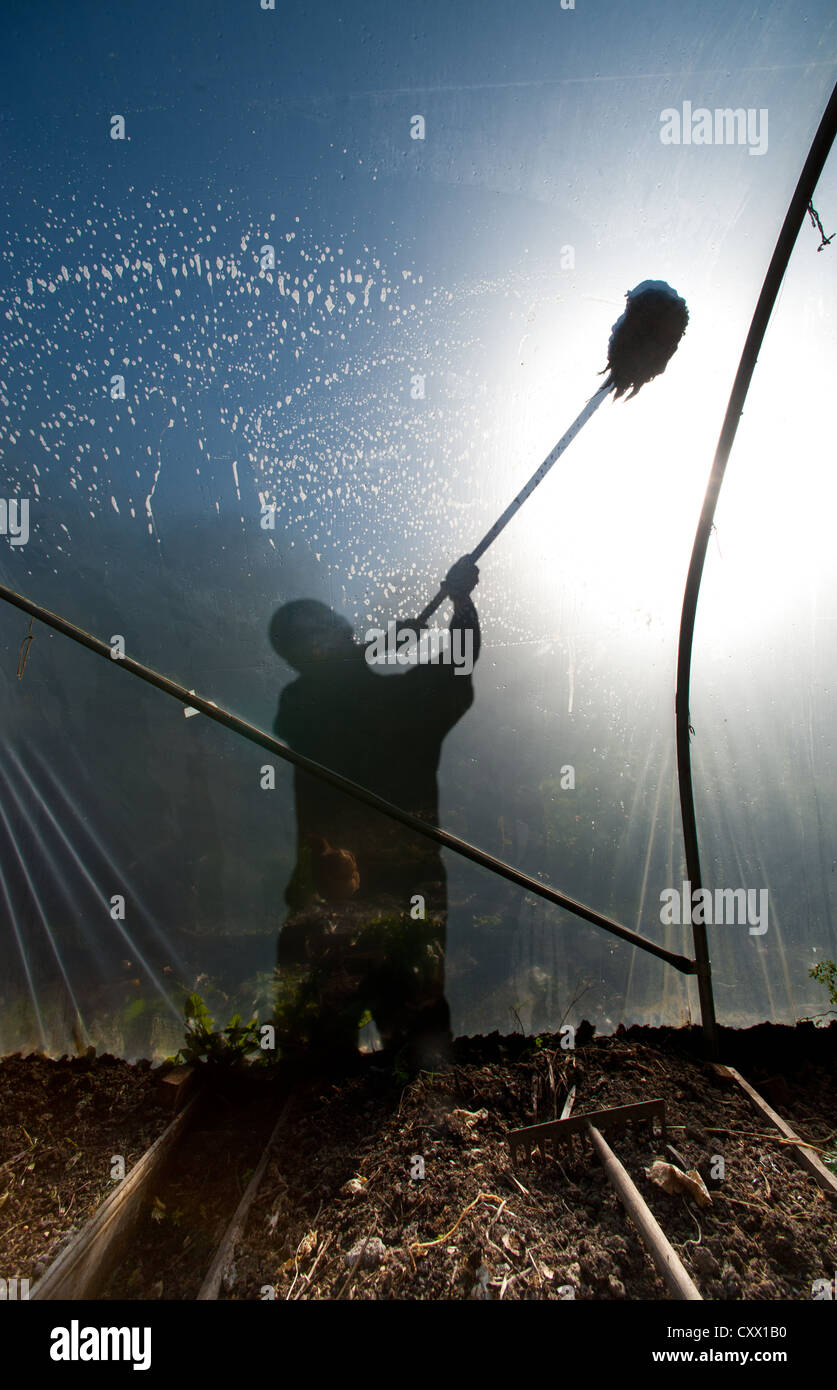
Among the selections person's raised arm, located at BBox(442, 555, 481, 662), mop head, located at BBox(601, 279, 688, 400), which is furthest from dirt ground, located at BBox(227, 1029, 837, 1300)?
mop head, located at BBox(601, 279, 688, 400)

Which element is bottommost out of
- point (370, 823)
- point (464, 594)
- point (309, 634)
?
point (370, 823)

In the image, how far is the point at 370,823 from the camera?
2.62 meters

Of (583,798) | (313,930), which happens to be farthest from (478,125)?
(313,930)

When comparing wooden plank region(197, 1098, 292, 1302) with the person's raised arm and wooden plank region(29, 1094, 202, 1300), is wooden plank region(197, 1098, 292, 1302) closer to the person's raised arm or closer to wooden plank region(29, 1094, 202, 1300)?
wooden plank region(29, 1094, 202, 1300)

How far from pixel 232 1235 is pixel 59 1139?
1011 mm

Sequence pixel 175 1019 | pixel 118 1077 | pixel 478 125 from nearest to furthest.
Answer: pixel 478 125 < pixel 118 1077 < pixel 175 1019

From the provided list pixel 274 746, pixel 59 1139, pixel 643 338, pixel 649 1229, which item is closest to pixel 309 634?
pixel 274 746

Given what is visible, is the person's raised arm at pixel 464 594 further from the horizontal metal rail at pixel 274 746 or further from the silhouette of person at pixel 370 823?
the horizontal metal rail at pixel 274 746

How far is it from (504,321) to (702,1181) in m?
3.43

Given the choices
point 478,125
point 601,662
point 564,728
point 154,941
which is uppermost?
point 478,125

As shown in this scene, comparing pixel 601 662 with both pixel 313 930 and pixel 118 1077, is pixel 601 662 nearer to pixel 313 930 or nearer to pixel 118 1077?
pixel 313 930

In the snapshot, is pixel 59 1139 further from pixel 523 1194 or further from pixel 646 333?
pixel 646 333

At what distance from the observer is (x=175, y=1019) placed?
237 cm

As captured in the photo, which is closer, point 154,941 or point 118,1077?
point 118,1077
